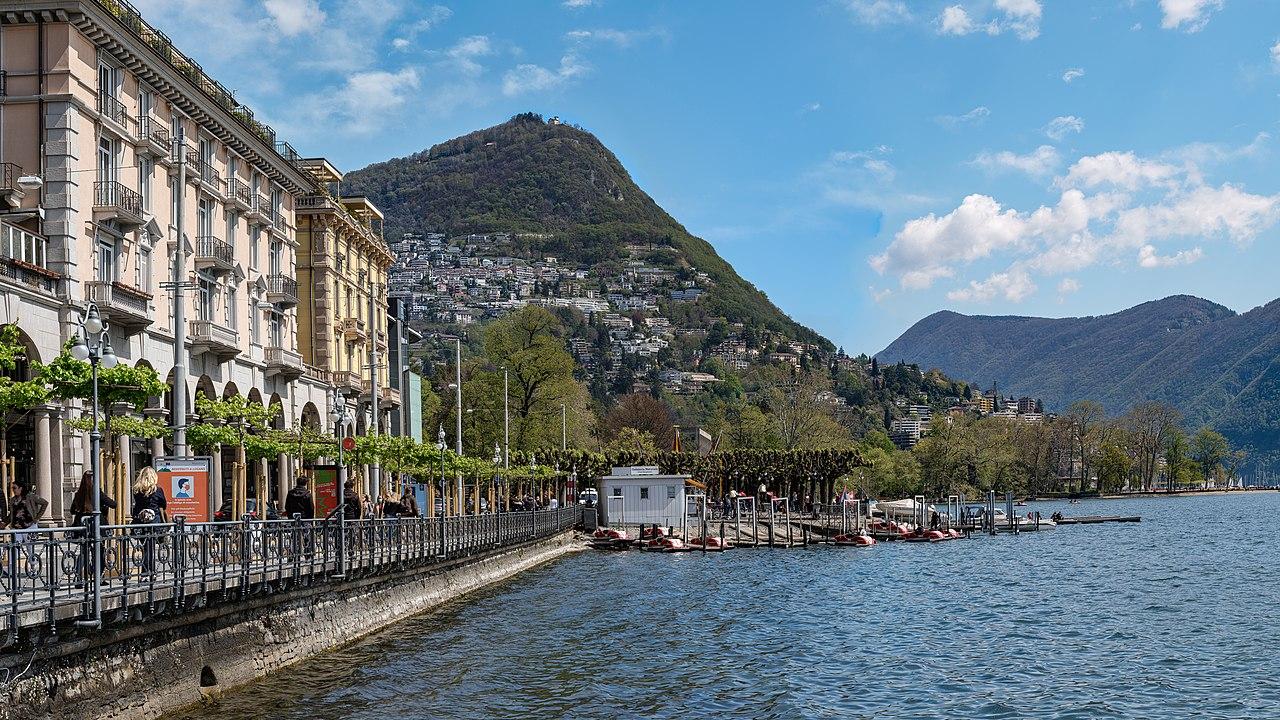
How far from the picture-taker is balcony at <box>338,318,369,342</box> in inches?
2894

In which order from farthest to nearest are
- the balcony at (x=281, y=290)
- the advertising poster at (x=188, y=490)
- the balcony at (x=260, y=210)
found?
the balcony at (x=281, y=290) < the balcony at (x=260, y=210) < the advertising poster at (x=188, y=490)

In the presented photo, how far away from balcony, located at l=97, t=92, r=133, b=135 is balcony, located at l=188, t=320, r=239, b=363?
890cm

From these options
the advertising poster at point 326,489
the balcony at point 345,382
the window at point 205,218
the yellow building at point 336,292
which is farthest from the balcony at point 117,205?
the balcony at point 345,382

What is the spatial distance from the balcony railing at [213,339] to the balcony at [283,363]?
632 cm

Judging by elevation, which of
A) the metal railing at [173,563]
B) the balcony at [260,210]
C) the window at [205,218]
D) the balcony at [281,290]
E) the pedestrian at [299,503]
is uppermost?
the balcony at [260,210]

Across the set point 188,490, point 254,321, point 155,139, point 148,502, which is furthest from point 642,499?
point 148,502

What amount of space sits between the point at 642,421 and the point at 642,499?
72584mm

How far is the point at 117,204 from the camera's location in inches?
1703

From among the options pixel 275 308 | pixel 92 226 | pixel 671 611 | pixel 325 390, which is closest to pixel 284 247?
pixel 275 308

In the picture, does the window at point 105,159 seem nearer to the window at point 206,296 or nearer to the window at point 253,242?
the window at point 206,296

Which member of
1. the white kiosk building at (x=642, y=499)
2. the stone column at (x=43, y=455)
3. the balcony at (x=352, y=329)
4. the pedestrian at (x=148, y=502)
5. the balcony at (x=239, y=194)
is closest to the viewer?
the pedestrian at (x=148, y=502)

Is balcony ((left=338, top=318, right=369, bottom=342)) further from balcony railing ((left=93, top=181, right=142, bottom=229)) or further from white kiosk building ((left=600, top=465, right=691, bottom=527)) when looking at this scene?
balcony railing ((left=93, top=181, right=142, bottom=229))

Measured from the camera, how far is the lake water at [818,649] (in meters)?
26.4

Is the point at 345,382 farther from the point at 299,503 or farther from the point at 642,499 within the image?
the point at 299,503
